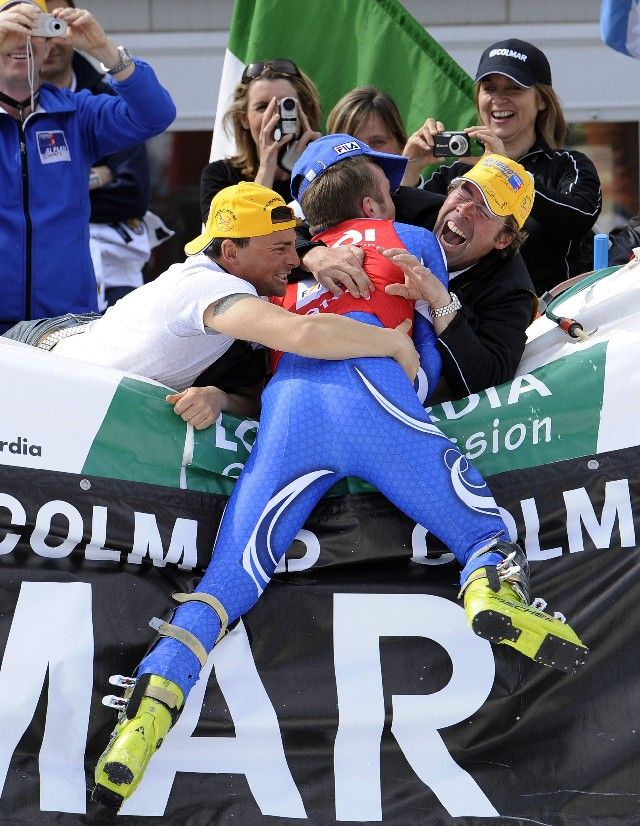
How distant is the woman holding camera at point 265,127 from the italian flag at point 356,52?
2.89 feet

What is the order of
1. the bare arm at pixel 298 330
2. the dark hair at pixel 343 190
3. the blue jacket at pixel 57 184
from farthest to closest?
the blue jacket at pixel 57 184, the dark hair at pixel 343 190, the bare arm at pixel 298 330

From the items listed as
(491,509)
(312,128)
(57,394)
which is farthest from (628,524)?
(312,128)

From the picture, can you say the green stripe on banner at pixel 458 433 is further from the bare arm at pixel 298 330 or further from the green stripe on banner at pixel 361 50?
the green stripe on banner at pixel 361 50

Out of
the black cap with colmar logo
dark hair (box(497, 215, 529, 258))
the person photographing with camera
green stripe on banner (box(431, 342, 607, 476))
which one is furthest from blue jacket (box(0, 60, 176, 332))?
green stripe on banner (box(431, 342, 607, 476))

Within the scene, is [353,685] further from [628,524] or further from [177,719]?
[628,524]

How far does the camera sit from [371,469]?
3.50 m

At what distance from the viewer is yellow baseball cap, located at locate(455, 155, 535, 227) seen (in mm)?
3945

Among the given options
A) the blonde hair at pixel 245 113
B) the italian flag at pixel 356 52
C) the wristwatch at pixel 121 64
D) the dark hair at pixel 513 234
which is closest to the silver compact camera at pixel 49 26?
the wristwatch at pixel 121 64

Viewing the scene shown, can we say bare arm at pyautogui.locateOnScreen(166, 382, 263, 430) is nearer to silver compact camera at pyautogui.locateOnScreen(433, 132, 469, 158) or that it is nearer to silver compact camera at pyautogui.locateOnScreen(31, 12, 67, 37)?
silver compact camera at pyautogui.locateOnScreen(433, 132, 469, 158)

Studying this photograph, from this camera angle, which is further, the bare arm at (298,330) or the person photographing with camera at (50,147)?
the person photographing with camera at (50,147)

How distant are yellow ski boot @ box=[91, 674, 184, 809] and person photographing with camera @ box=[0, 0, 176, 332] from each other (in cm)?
194

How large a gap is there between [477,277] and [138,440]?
121 cm

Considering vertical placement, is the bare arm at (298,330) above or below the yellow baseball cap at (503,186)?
below

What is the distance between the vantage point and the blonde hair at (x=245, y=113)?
494cm
